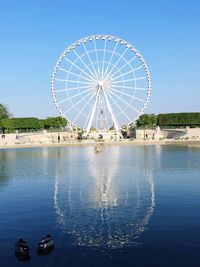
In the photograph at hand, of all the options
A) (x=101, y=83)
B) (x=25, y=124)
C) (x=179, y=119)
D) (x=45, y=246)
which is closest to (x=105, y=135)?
(x=101, y=83)

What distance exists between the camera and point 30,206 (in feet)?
71.8

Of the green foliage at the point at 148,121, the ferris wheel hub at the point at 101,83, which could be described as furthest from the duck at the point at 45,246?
the green foliage at the point at 148,121

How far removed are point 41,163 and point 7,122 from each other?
194 feet

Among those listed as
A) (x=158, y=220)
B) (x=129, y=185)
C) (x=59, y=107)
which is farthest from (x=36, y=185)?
(x=59, y=107)

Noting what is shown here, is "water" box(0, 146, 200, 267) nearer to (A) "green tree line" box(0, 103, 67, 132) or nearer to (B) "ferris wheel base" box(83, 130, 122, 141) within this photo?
(B) "ferris wheel base" box(83, 130, 122, 141)

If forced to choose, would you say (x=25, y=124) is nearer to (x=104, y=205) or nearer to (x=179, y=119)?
(x=179, y=119)

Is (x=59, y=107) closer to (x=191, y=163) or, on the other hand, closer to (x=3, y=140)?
(x=3, y=140)

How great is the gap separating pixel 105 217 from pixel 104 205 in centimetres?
252

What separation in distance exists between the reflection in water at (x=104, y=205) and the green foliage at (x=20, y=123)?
2666 inches

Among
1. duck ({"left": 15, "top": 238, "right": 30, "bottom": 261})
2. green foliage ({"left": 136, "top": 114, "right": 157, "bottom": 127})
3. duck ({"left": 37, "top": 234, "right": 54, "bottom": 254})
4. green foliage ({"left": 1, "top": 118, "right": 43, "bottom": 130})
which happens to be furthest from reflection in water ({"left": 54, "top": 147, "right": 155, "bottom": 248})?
green foliage ({"left": 136, "top": 114, "right": 157, "bottom": 127})

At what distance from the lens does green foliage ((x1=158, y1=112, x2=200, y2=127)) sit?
98000mm

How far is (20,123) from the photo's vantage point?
10281cm

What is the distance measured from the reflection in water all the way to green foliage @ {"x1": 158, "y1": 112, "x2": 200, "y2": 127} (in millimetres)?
64519

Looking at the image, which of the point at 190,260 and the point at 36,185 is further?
the point at 36,185
